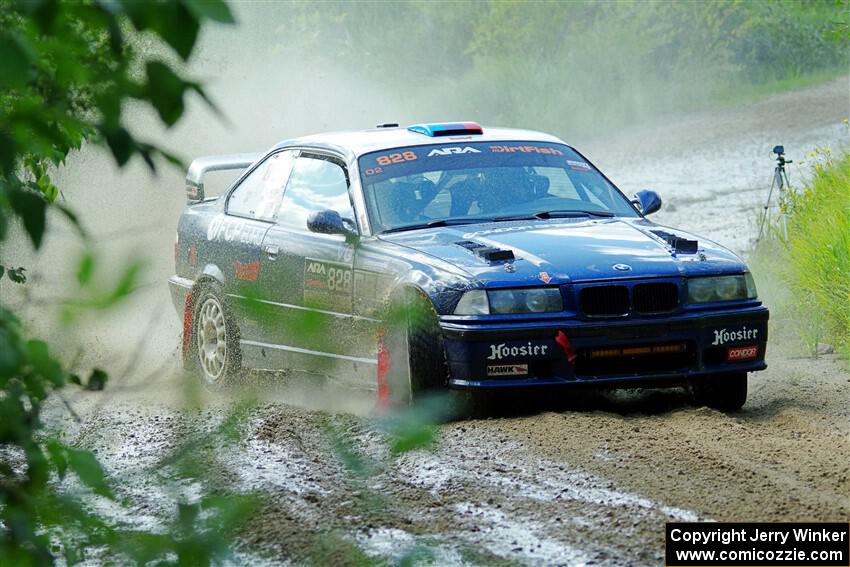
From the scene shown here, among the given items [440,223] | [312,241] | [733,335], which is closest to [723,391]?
[733,335]

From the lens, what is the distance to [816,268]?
10.5 meters

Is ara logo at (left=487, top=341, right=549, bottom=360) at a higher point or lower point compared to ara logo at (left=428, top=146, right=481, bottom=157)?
lower

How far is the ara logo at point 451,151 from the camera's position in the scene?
8.90 meters

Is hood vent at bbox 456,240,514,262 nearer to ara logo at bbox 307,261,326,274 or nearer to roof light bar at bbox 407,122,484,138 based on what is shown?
ara logo at bbox 307,261,326,274

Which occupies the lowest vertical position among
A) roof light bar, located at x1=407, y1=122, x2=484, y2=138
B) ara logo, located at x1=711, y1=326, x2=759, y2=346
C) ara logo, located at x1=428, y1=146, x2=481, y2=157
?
ara logo, located at x1=711, y1=326, x2=759, y2=346

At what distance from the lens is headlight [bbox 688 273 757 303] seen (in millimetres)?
7703

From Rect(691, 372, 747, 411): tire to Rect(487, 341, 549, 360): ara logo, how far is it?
102 cm

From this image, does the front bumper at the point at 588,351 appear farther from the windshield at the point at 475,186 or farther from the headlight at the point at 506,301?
the windshield at the point at 475,186

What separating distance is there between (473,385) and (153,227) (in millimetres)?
4261

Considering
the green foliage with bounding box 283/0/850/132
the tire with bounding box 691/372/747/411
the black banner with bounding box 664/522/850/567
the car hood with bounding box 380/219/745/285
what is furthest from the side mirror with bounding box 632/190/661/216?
the green foliage with bounding box 283/0/850/132

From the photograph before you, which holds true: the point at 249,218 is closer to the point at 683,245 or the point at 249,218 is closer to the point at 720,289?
the point at 683,245

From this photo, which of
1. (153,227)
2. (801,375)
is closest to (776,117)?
(801,375)

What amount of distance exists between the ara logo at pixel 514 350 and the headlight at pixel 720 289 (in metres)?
0.85

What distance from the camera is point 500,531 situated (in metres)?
5.34
